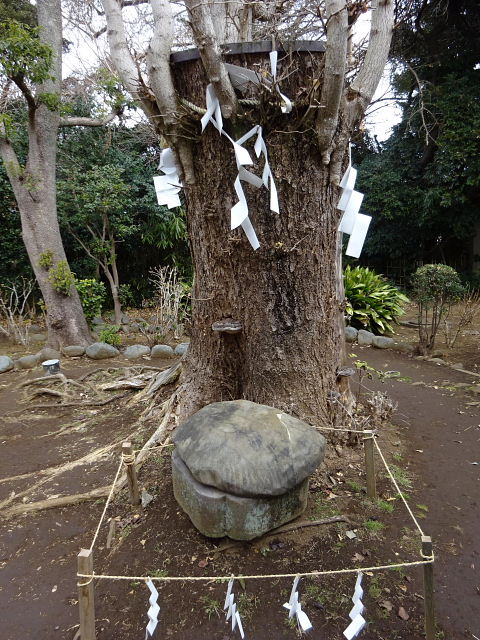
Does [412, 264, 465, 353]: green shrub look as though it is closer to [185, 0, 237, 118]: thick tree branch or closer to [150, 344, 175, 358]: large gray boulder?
[150, 344, 175, 358]: large gray boulder

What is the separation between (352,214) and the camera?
7.42 ft

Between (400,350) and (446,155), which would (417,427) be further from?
(446,155)

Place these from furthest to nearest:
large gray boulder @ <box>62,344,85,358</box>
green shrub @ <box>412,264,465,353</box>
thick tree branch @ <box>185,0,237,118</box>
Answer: large gray boulder @ <box>62,344,85,358</box>, green shrub @ <box>412,264,465,353</box>, thick tree branch @ <box>185,0,237,118</box>

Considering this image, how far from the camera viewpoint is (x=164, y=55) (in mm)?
1996

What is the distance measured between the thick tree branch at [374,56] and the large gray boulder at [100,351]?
4.20 metres

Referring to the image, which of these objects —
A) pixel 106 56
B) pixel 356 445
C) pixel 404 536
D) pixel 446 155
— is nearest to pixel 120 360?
pixel 356 445

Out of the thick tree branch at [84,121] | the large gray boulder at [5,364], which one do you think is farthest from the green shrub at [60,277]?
the thick tree branch at [84,121]

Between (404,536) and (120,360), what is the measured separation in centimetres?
413

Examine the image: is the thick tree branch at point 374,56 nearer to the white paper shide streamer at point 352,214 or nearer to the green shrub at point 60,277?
the white paper shide streamer at point 352,214

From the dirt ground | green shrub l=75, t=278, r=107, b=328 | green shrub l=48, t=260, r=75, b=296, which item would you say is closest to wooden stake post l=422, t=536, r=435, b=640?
the dirt ground

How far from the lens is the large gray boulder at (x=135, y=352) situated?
5227mm

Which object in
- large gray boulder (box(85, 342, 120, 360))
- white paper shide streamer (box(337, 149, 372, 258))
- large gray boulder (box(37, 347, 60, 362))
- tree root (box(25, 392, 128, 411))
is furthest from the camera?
large gray boulder (box(85, 342, 120, 360))

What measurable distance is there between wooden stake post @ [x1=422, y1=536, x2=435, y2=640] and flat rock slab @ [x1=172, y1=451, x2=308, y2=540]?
604mm

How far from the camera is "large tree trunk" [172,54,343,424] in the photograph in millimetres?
2086
